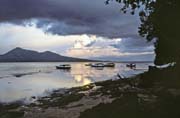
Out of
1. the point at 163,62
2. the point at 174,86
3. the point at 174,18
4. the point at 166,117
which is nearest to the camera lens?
the point at 166,117

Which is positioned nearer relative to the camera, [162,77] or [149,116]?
[149,116]

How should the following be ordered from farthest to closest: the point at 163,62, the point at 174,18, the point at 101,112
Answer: the point at 163,62, the point at 174,18, the point at 101,112

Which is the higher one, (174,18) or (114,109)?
(174,18)

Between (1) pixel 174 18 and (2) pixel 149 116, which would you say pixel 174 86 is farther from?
(2) pixel 149 116

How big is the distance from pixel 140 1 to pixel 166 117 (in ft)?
26.6

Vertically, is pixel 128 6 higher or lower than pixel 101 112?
higher

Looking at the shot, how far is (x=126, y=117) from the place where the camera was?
55.3ft

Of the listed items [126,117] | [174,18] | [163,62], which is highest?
[174,18]

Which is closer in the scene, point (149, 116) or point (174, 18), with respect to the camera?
point (149, 116)

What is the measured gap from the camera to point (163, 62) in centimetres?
3141

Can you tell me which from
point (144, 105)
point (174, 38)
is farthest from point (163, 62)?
point (144, 105)

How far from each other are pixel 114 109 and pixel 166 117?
306 cm

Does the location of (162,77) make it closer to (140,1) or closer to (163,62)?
(163,62)

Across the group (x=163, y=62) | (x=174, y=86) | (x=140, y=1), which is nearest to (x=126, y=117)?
(x=140, y=1)
